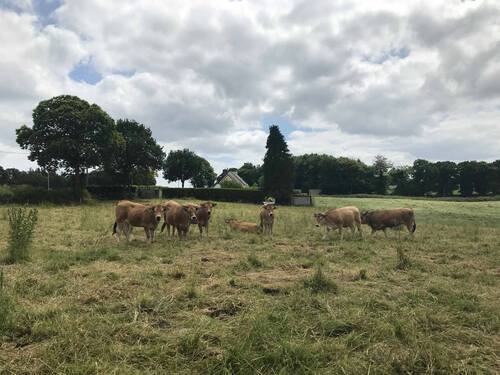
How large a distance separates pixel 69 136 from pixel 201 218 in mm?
25493

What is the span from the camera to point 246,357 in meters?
4.69

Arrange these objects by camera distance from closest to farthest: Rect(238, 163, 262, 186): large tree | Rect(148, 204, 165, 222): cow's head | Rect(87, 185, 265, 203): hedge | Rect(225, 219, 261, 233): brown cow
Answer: Rect(148, 204, 165, 222): cow's head
Rect(225, 219, 261, 233): brown cow
Rect(87, 185, 265, 203): hedge
Rect(238, 163, 262, 186): large tree

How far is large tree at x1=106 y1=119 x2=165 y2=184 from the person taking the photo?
49812mm

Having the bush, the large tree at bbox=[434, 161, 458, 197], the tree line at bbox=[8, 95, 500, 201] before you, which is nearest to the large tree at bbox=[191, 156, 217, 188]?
the tree line at bbox=[8, 95, 500, 201]

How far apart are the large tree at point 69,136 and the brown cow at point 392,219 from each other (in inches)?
1097

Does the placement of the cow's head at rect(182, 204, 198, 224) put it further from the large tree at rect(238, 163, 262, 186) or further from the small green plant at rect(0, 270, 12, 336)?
the large tree at rect(238, 163, 262, 186)

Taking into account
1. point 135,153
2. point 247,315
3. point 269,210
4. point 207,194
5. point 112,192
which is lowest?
point 247,315

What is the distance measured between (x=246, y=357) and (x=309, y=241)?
10.7m

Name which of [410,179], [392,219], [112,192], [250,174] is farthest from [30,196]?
[250,174]

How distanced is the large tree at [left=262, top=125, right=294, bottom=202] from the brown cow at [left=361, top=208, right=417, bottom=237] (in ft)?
120

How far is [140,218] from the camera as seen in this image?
14648 millimetres

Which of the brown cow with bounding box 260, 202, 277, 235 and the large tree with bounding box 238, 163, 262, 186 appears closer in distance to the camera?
the brown cow with bounding box 260, 202, 277, 235

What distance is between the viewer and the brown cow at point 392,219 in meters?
17.5

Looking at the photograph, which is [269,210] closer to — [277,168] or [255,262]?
[255,262]
